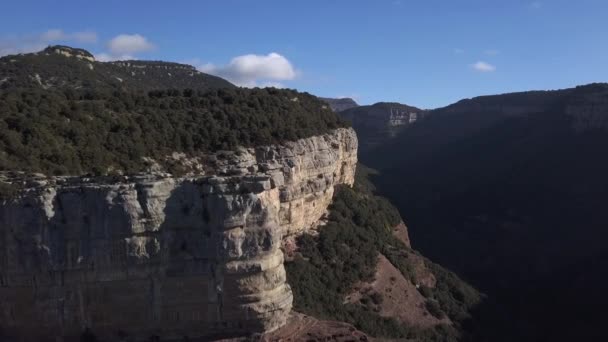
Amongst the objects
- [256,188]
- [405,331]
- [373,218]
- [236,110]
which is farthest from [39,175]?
[373,218]

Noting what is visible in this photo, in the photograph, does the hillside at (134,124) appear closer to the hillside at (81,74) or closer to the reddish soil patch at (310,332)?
the hillside at (81,74)

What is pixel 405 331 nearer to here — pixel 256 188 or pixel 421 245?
pixel 256 188

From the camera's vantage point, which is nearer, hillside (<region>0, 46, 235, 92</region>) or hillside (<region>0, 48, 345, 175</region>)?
hillside (<region>0, 48, 345, 175</region>)

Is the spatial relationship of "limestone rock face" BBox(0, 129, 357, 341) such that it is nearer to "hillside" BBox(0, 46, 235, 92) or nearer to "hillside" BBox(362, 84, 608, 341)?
"hillside" BBox(0, 46, 235, 92)

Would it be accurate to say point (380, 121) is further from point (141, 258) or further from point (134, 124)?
point (141, 258)

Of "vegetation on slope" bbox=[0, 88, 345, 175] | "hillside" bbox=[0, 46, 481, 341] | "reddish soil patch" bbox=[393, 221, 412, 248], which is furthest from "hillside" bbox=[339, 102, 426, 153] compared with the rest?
"hillside" bbox=[0, 46, 481, 341]

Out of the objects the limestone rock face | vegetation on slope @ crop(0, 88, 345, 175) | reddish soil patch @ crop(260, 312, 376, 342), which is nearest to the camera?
the limestone rock face
